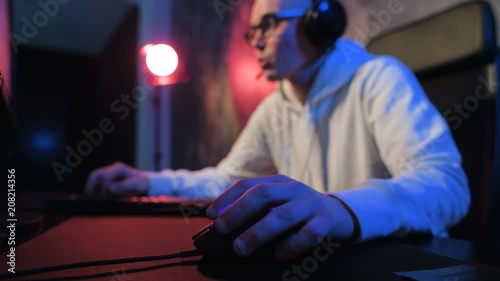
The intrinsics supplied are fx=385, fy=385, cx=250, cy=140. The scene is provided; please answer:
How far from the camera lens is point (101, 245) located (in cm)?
48

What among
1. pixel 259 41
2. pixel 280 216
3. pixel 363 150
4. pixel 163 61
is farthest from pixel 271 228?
pixel 163 61

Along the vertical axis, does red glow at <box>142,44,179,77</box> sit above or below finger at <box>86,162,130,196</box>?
above

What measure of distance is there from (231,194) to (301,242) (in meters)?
0.10

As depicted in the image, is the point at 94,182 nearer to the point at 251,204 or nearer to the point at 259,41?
the point at 259,41

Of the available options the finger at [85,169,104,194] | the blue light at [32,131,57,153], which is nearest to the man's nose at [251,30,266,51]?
the finger at [85,169,104,194]

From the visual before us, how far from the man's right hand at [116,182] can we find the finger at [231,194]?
0.71 m

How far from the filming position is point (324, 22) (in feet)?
3.10

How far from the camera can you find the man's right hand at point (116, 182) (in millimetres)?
1083

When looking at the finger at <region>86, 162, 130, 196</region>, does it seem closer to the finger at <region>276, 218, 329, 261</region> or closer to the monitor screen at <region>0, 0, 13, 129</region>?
the monitor screen at <region>0, 0, 13, 129</region>

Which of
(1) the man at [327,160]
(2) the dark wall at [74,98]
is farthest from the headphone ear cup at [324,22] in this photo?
(2) the dark wall at [74,98]

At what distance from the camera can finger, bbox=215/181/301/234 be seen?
0.41 m

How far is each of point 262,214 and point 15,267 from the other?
0.81ft

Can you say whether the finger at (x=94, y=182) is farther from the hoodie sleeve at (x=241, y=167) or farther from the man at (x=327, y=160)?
the hoodie sleeve at (x=241, y=167)

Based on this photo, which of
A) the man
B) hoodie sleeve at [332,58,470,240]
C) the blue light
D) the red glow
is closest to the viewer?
the man
